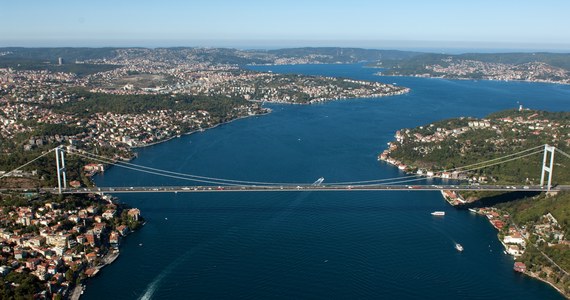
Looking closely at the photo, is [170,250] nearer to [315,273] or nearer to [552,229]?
[315,273]

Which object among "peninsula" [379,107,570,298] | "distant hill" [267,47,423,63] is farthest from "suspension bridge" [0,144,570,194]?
"distant hill" [267,47,423,63]

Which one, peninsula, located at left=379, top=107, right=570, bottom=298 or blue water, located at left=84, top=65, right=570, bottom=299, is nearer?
blue water, located at left=84, top=65, right=570, bottom=299

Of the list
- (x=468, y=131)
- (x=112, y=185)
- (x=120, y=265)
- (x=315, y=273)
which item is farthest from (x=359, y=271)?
(x=468, y=131)

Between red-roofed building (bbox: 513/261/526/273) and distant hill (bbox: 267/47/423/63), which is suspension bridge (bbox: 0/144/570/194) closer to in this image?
red-roofed building (bbox: 513/261/526/273)

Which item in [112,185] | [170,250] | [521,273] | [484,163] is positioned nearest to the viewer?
[521,273]

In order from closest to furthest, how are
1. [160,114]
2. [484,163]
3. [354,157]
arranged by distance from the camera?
[484,163], [354,157], [160,114]

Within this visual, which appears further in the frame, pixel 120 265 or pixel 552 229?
pixel 552 229
